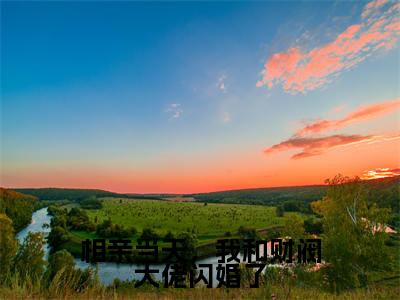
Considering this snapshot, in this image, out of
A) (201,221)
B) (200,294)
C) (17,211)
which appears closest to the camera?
(200,294)

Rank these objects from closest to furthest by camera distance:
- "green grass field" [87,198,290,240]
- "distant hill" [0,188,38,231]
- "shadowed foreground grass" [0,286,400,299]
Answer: "shadowed foreground grass" [0,286,400,299], "distant hill" [0,188,38,231], "green grass field" [87,198,290,240]

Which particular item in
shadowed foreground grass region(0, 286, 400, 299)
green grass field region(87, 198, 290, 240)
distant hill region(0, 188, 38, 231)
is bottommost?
green grass field region(87, 198, 290, 240)

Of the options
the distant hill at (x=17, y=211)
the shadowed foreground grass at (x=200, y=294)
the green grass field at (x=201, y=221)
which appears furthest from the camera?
the green grass field at (x=201, y=221)

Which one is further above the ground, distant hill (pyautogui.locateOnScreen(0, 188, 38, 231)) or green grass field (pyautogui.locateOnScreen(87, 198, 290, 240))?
distant hill (pyautogui.locateOnScreen(0, 188, 38, 231))

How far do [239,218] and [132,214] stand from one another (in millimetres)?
65070

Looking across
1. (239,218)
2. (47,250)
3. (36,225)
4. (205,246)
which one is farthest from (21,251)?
(239,218)

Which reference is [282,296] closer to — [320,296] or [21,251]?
[320,296]

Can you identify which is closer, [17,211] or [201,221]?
[17,211]

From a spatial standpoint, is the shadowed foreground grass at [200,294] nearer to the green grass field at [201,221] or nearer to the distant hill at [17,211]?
the green grass field at [201,221]

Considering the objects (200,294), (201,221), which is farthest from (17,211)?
(200,294)

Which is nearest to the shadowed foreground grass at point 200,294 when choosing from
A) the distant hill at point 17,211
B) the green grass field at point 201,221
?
the green grass field at point 201,221

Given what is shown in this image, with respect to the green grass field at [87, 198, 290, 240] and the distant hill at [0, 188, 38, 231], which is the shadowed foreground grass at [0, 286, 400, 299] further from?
the distant hill at [0, 188, 38, 231]

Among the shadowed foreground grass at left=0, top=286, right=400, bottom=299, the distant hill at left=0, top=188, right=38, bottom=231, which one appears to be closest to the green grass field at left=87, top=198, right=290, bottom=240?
the distant hill at left=0, top=188, right=38, bottom=231

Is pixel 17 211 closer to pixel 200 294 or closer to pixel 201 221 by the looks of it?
pixel 201 221
